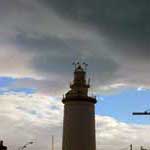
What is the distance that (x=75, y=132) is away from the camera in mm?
99250

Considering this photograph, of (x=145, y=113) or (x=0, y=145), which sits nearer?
(x=0, y=145)

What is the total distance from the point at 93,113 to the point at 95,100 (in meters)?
2.58

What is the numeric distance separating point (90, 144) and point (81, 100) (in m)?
8.22

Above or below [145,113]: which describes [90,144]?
below

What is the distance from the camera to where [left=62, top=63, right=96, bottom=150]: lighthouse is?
9888 centimetres

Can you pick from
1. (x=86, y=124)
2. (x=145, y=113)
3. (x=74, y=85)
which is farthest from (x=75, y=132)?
(x=145, y=113)

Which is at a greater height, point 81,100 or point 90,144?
point 81,100

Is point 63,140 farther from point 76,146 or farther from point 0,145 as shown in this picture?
point 0,145

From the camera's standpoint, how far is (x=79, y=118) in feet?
328

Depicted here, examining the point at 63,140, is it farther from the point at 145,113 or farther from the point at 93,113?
the point at 145,113

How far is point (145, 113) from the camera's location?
12731 cm

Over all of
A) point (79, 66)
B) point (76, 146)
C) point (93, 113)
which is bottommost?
point (76, 146)

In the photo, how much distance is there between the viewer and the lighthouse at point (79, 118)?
324ft

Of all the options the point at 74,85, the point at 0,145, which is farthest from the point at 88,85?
the point at 0,145
